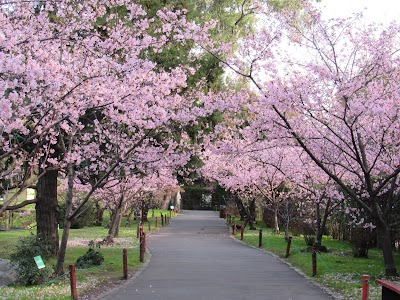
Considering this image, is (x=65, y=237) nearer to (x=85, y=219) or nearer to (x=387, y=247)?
(x=387, y=247)

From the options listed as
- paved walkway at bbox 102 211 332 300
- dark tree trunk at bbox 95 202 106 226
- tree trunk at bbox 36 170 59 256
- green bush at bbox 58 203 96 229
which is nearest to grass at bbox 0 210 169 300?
paved walkway at bbox 102 211 332 300

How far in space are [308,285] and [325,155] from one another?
3.93 m

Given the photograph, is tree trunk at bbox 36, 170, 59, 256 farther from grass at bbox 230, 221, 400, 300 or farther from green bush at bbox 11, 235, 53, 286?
grass at bbox 230, 221, 400, 300

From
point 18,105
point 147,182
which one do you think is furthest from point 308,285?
point 147,182

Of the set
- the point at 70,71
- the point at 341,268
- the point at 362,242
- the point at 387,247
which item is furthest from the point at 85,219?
the point at 70,71

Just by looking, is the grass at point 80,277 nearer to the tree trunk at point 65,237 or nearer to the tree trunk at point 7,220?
the tree trunk at point 65,237

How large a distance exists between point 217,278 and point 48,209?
6.45 meters

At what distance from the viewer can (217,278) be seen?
1316cm

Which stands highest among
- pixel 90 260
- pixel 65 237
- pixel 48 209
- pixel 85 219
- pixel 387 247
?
pixel 48 209

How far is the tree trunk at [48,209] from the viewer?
15883 millimetres

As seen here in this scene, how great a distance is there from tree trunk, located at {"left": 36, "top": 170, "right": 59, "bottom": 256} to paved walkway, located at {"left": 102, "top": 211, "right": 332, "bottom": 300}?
349cm

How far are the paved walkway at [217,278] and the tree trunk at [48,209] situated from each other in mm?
3488

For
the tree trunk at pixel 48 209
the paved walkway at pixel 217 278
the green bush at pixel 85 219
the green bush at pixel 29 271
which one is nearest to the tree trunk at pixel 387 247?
the paved walkway at pixel 217 278

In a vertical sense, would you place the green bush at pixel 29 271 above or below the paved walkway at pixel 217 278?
above
